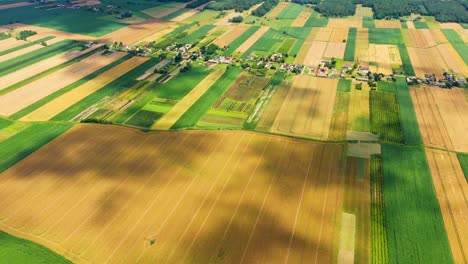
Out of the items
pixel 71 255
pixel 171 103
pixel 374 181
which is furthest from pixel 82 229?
pixel 374 181

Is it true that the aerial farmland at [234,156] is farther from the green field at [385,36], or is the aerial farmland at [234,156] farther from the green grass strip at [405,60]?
the green field at [385,36]

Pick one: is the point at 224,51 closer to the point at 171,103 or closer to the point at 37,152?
the point at 171,103

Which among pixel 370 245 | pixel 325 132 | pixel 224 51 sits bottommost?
pixel 370 245

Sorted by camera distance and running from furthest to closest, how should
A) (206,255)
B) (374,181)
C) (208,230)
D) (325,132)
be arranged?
1. (325,132)
2. (374,181)
3. (208,230)
4. (206,255)

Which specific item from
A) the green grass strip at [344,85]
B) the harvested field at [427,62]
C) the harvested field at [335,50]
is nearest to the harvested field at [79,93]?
the harvested field at [335,50]

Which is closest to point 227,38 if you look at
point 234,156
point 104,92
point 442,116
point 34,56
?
point 104,92

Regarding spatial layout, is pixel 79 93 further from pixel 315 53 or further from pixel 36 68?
pixel 315 53
